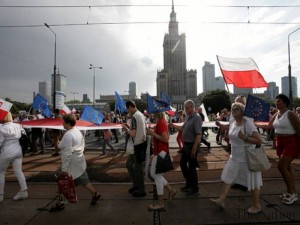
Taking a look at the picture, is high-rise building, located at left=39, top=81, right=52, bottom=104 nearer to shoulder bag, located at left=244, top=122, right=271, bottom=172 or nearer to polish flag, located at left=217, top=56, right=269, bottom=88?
polish flag, located at left=217, top=56, right=269, bottom=88

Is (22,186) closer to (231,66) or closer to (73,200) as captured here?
(73,200)

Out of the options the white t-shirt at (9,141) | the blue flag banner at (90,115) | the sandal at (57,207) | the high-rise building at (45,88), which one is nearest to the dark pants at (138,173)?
the sandal at (57,207)

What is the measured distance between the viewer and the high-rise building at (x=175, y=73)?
14300cm

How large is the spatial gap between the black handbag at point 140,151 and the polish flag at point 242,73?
14.7 ft

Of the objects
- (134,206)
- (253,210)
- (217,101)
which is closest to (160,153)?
(134,206)

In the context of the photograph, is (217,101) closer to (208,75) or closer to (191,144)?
(208,75)

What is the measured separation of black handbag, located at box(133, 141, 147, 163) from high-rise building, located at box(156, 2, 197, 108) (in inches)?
5380

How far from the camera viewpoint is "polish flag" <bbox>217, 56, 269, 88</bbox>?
9.43 m

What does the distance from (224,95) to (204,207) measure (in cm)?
8905

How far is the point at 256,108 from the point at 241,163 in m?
1.04

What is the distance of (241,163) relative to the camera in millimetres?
5211

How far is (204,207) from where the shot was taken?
17.6ft

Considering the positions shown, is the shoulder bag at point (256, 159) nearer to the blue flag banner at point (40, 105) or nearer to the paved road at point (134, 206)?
the paved road at point (134, 206)

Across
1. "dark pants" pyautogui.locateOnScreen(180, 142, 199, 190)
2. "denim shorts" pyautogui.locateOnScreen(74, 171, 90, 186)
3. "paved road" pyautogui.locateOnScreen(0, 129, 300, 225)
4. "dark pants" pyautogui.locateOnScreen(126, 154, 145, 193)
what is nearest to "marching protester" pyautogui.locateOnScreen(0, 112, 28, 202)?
"paved road" pyautogui.locateOnScreen(0, 129, 300, 225)
